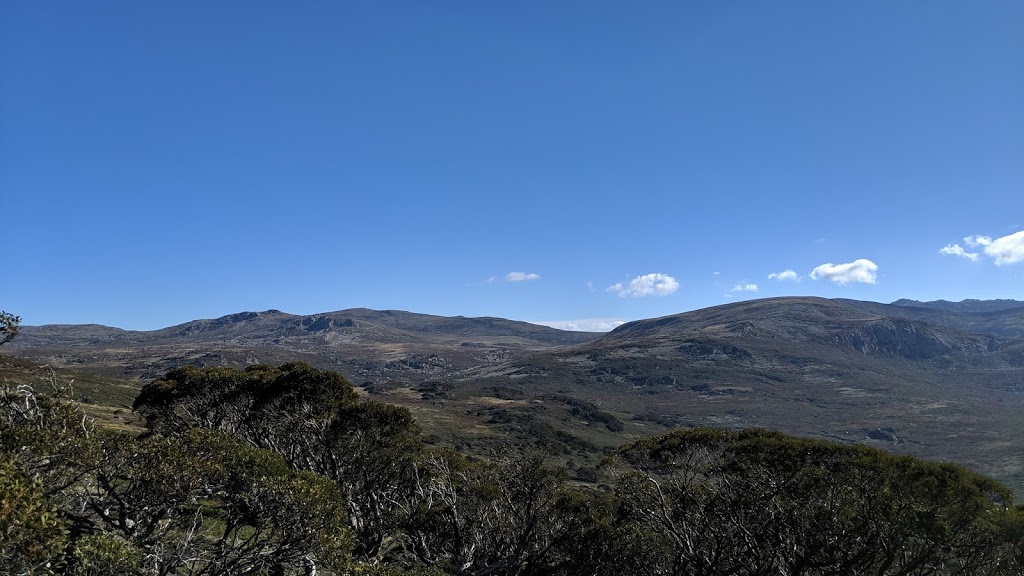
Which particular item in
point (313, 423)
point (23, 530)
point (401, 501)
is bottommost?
point (401, 501)

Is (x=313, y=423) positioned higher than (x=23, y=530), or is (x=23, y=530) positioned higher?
(x=23, y=530)

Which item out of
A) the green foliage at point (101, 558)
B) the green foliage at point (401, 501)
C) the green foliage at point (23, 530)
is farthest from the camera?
the green foliage at point (401, 501)

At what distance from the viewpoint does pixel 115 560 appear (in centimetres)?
952

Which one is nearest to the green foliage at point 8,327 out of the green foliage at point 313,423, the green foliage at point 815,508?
the green foliage at point 313,423

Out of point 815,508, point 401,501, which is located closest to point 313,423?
point 401,501

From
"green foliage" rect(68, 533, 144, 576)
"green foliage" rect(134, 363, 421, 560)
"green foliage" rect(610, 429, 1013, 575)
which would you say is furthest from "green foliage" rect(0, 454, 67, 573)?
"green foliage" rect(610, 429, 1013, 575)

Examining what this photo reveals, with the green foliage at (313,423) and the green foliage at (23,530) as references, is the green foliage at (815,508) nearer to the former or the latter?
the green foliage at (313,423)

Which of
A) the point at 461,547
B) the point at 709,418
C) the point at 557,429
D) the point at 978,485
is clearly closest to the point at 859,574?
the point at 978,485

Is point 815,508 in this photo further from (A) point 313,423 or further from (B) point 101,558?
(A) point 313,423

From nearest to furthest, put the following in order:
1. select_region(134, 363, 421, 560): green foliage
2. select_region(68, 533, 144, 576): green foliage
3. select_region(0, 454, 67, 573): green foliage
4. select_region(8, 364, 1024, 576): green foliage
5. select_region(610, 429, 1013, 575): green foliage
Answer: select_region(0, 454, 67, 573): green foliage
select_region(68, 533, 144, 576): green foliage
select_region(8, 364, 1024, 576): green foliage
select_region(610, 429, 1013, 575): green foliage
select_region(134, 363, 421, 560): green foliage

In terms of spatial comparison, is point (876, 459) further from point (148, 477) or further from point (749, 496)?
point (148, 477)

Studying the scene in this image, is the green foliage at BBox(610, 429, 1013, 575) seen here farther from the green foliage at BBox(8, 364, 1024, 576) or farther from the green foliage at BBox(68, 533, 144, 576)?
the green foliage at BBox(68, 533, 144, 576)

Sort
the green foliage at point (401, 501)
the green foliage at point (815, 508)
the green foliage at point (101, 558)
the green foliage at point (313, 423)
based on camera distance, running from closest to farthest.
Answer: the green foliage at point (101, 558), the green foliage at point (401, 501), the green foliage at point (815, 508), the green foliage at point (313, 423)

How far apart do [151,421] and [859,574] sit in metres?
36.2
